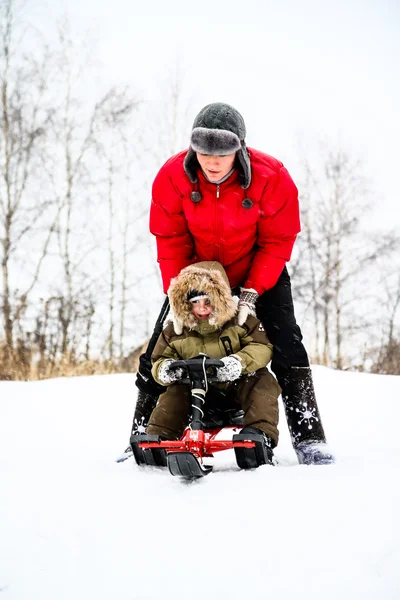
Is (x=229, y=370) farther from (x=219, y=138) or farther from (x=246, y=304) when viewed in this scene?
(x=219, y=138)

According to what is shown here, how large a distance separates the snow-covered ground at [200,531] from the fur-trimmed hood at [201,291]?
70cm

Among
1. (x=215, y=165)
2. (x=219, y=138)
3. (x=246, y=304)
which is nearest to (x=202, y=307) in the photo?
A: (x=246, y=304)

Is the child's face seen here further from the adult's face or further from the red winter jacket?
the adult's face

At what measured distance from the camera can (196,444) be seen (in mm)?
2260

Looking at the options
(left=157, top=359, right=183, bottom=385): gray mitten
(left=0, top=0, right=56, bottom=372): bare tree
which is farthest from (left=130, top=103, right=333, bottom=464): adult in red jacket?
(left=0, top=0, right=56, bottom=372): bare tree

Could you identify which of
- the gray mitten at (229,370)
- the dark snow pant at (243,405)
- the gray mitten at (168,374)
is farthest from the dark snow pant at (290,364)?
the gray mitten at (168,374)

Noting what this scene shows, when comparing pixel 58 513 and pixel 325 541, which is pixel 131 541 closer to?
pixel 58 513

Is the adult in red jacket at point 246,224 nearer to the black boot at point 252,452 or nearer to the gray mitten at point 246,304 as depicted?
the gray mitten at point 246,304

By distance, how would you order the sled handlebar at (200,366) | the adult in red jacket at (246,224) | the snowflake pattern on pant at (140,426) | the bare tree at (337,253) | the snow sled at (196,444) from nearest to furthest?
the snow sled at (196,444) < the sled handlebar at (200,366) < the adult in red jacket at (246,224) < the snowflake pattern on pant at (140,426) < the bare tree at (337,253)

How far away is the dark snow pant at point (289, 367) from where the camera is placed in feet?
8.50

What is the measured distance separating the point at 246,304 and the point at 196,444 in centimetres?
74

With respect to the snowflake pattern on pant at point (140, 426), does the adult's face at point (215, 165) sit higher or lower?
higher

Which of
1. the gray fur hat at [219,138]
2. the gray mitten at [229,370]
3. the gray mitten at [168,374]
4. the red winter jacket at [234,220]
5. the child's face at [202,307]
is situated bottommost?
the gray mitten at [168,374]

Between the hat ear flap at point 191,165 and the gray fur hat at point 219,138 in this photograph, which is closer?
the gray fur hat at point 219,138
